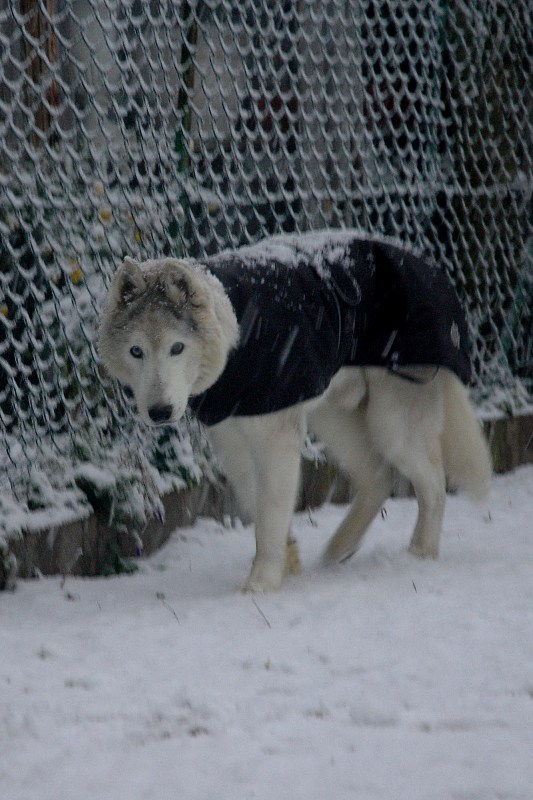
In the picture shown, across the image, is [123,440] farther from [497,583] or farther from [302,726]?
[302,726]

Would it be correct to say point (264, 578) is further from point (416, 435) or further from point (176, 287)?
point (176, 287)

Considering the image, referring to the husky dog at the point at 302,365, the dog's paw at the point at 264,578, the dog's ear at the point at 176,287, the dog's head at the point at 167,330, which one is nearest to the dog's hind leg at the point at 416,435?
the husky dog at the point at 302,365

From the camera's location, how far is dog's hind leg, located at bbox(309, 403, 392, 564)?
188 inches

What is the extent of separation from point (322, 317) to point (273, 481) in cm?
65

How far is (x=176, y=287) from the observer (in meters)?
3.87

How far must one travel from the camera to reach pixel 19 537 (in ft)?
13.5

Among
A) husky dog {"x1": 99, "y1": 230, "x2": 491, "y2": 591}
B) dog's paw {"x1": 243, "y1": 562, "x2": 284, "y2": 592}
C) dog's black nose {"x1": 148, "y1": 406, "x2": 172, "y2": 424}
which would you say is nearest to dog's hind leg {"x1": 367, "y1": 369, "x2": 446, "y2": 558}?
husky dog {"x1": 99, "y1": 230, "x2": 491, "y2": 591}

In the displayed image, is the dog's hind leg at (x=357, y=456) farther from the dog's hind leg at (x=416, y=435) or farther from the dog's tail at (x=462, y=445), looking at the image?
the dog's tail at (x=462, y=445)

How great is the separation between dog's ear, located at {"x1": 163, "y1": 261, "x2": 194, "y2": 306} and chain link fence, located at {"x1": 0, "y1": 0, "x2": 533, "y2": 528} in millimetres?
764

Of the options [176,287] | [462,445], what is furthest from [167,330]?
[462,445]

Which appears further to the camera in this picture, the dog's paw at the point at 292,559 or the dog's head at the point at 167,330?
the dog's paw at the point at 292,559

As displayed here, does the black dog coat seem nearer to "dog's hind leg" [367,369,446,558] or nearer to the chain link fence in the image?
"dog's hind leg" [367,369,446,558]

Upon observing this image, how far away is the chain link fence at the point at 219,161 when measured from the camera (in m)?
4.49

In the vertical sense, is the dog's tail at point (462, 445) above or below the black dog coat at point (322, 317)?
below
